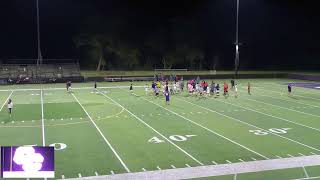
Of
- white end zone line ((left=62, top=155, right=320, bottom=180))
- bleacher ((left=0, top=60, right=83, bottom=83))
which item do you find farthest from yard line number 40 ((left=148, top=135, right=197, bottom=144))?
bleacher ((left=0, top=60, right=83, bottom=83))

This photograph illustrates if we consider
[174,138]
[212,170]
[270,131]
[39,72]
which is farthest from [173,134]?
[39,72]

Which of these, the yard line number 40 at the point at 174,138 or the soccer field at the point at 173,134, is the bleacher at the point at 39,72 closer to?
the soccer field at the point at 173,134

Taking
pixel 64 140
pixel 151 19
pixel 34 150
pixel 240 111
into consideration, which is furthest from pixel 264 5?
pixel 34 150

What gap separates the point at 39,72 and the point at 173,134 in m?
35.0

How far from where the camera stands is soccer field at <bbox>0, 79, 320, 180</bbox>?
12695 millimetres

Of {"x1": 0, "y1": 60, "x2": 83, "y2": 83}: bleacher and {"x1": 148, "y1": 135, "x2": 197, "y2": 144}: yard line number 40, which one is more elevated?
{"x1": 0, "y1": 60, "x2": 83, "y2": 83}: bleacher

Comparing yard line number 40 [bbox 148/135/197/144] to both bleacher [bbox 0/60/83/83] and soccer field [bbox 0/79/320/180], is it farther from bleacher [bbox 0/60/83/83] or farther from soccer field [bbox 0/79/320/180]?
bleacher [bbox 0/60/83/83]

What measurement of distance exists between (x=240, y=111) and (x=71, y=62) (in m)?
34.7

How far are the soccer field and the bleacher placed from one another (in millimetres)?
15791

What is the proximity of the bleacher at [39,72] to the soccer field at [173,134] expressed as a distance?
15791 millimetres

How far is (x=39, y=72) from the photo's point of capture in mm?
50250

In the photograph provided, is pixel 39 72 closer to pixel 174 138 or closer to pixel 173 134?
pixel 173 134

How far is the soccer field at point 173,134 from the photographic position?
500 inches

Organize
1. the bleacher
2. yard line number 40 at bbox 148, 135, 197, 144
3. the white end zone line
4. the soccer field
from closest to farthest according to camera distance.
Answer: the white end zone line < the soccer field < yard line number 40 at bbox 148, 135, 197, 144 < the bleacher
